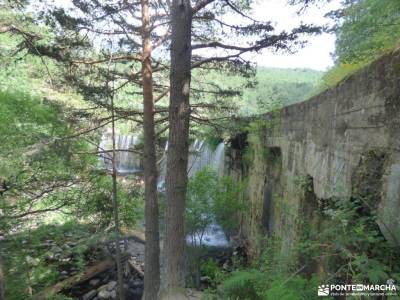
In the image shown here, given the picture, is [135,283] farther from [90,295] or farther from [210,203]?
[210,203]

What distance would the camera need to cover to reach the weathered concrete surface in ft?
7.29

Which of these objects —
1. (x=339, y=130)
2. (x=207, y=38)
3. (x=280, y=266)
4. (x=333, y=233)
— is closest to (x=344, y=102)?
(x=339, y=130)

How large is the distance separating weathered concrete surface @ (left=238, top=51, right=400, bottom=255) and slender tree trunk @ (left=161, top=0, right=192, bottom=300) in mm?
1716

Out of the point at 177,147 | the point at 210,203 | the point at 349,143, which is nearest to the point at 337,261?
the point at 349,143

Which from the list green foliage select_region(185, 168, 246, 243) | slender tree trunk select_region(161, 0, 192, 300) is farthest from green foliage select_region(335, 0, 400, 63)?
green foliage select_region(185, 168, 246, 243)

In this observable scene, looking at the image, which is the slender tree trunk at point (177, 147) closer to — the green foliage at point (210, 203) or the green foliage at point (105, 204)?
the green foliage at point (105, 204)

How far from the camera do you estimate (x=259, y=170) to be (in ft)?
28.1

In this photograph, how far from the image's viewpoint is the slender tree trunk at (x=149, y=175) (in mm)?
6754

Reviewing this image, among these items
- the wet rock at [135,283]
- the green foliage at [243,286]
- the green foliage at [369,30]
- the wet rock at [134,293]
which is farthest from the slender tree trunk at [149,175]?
the green foliage at [369,30]

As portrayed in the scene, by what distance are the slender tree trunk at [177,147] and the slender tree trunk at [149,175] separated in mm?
2694

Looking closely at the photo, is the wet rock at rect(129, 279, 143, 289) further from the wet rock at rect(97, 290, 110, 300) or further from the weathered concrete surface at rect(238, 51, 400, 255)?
the weathered concrete surface at rect(238, 51, 400, 255)

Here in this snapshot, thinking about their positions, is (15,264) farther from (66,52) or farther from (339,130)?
(339,130)

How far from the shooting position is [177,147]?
4.16 m

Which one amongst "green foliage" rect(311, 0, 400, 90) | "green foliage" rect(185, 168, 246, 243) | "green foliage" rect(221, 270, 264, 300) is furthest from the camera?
"green foliage" rect(185, 168, 246, 243)
